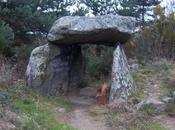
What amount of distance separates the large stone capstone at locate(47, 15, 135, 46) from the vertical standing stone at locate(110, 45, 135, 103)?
1.47 ft

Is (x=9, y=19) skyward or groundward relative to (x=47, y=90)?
skyward

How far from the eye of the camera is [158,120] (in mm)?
8438

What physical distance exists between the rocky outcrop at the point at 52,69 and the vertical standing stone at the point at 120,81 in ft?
4.98

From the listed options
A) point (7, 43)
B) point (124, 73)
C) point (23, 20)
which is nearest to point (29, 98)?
point (124, 73)

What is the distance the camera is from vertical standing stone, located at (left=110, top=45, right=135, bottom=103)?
9633 millimetres

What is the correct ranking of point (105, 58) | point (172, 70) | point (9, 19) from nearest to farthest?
point (172, 70)
point (105, 58)
point (9, 19)

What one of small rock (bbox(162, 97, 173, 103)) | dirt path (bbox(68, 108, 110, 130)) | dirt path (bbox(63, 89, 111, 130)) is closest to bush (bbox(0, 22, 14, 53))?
dirt path (bbox(63, 89, 111, 130))

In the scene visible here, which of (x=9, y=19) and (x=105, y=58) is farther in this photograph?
(x=9, y=19)

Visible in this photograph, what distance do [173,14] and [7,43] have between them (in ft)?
18.6

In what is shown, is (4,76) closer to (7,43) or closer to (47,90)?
(47,90)

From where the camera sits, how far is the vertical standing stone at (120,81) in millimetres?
9633

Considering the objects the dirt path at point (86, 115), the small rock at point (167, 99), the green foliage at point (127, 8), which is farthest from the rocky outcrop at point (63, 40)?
the green foliage at point (127, 8)

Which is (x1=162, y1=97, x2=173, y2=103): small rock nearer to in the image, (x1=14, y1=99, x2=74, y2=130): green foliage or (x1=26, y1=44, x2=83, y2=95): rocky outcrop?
(x1=14, y1=99, x2=74, y2=130): green foliage

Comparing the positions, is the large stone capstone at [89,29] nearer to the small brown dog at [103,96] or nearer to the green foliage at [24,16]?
the small brown dog at [103,96]
